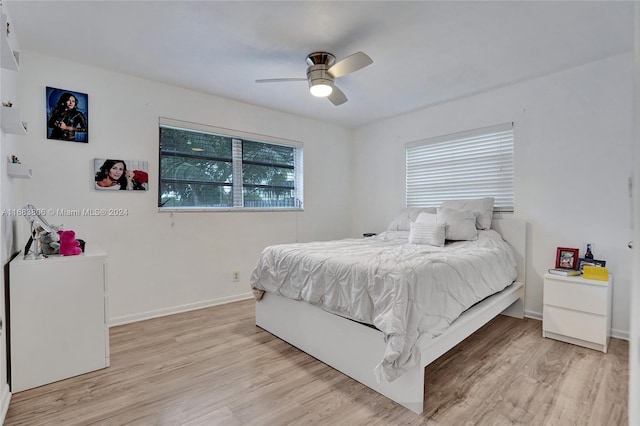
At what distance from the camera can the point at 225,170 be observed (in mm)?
3910

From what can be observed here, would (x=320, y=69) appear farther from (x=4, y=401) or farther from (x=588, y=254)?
(x=4, y=401)

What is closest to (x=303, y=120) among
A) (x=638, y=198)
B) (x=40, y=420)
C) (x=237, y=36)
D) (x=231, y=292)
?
(x=237, y=36)

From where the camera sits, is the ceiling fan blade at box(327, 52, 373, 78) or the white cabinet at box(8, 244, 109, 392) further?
the ceiling fan blade at box(327, 52, 373, 78)

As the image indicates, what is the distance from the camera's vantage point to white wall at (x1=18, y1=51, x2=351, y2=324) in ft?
9.12

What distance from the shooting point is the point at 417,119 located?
429 centimetres

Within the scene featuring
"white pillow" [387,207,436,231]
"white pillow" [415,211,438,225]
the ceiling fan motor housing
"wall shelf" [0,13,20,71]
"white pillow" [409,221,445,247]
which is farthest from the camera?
"white pillow" [387,207,436,231]

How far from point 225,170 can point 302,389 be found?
2.71 metres

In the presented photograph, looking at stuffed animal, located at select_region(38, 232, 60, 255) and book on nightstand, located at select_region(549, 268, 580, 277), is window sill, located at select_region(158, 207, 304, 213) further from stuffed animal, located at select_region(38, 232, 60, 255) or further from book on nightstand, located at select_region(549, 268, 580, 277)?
book on nightstand, located at select_region(549, 268, 580, 277)

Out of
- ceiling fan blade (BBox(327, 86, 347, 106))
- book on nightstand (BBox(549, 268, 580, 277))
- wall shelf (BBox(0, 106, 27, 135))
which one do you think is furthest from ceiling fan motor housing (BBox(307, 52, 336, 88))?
book on nightstand (BBox(549, 268, 580, 277))

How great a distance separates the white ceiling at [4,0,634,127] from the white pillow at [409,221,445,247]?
152 cm

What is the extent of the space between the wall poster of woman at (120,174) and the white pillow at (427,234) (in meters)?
2.83

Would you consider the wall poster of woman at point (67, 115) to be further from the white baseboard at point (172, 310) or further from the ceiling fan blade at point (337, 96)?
the ceiling fan blade at point (337, 96)

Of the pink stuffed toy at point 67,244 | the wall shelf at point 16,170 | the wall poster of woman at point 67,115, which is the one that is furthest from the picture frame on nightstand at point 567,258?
the wall poster of woman at point 67,115

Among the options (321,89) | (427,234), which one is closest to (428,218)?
(427,234)
